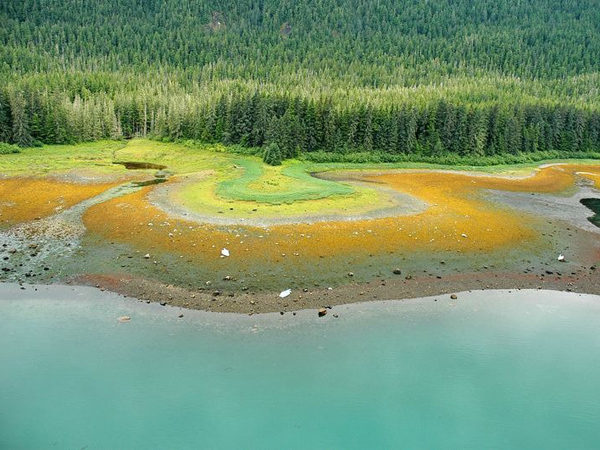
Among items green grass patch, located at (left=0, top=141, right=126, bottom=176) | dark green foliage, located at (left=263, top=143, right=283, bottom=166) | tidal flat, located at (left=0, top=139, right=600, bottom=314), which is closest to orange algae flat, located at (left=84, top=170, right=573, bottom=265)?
tidal flat, located at (left=0, top=139, right=600, bottom=314)

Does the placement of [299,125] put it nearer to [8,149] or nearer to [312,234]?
[312,234]

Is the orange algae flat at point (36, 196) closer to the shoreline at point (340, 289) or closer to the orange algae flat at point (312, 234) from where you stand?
the orange algae flat at point (312, 234)

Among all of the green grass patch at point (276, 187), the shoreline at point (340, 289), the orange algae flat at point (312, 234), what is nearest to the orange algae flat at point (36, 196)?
the orange algae flat at point (312, 234)

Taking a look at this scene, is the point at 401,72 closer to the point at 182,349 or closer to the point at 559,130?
the point at 559,130

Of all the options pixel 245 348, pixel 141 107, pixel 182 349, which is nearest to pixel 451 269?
pixel 245 348

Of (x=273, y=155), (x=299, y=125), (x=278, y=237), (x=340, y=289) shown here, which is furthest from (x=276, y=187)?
(x=299, y=125)

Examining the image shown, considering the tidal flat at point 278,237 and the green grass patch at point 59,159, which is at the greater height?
the green grass patch at point 59,159
